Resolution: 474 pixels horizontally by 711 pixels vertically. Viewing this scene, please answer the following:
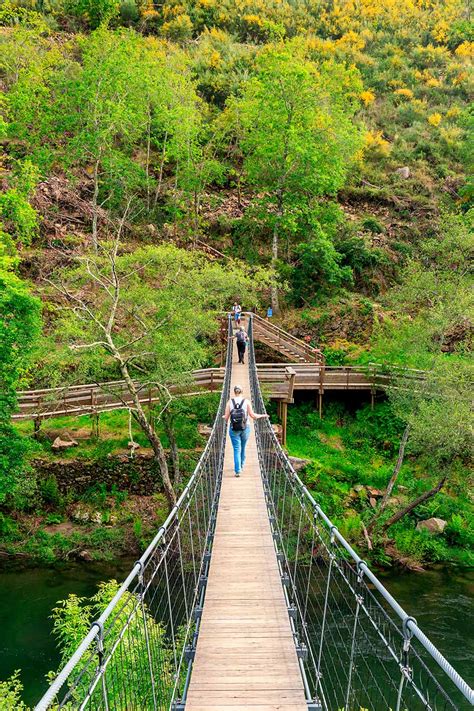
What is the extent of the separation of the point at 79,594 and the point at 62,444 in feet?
16.0

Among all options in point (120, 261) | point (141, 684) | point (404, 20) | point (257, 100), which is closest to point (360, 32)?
point (404, 20)

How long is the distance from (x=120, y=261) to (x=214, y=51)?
24.8 meters

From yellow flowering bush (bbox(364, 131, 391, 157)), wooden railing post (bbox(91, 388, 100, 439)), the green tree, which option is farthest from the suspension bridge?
yellow flowering bush (bbox(364, 131, 391, 157))

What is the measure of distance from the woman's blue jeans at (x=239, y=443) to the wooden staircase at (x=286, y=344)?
1005 centimetres

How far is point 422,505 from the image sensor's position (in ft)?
46.1

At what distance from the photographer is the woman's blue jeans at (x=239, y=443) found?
7.14 m

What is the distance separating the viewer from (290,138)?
63.8 ft

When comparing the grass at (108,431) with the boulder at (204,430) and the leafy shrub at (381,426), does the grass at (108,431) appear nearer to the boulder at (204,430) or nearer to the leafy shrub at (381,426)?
the boulder at (204,430)

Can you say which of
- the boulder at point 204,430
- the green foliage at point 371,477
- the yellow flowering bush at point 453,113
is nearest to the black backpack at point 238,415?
the boulder at point 204,430

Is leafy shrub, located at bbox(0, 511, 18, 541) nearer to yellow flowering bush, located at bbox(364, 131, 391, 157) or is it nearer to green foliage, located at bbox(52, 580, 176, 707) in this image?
green foliage, located at bbox(52, 580, 176, 707)

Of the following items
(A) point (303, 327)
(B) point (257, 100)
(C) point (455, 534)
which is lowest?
(C) point (455, 534)

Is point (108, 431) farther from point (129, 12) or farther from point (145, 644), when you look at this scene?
point (129, 12)

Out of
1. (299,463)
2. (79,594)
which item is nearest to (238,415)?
(79,594)

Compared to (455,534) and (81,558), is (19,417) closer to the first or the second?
(81,558)
